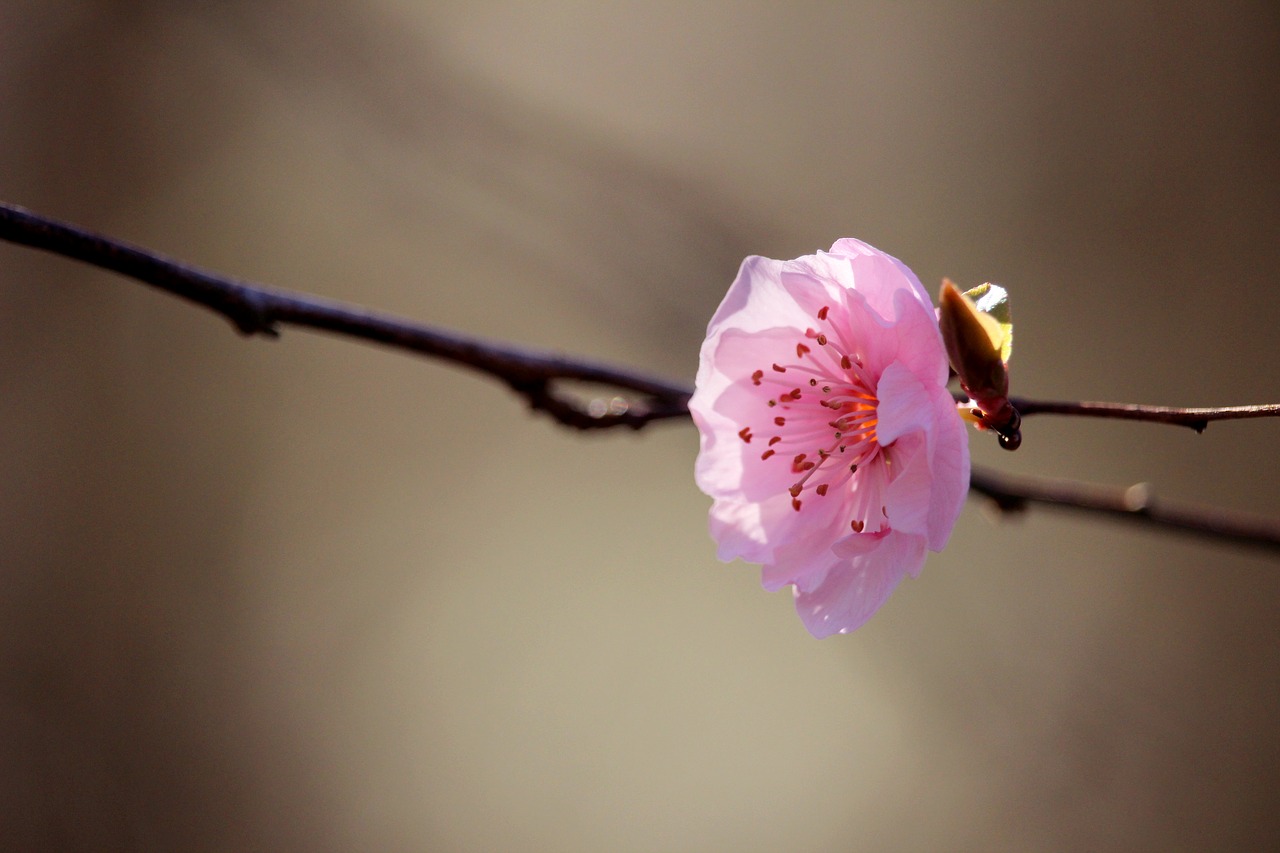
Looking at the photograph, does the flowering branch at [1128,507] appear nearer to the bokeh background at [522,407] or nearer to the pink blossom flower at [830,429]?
the pink blossom flower at [830,429]

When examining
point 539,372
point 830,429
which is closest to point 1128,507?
point 830,429

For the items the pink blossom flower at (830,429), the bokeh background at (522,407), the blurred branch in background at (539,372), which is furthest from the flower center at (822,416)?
the bokeh background at (522,407)

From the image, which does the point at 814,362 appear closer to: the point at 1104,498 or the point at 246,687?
the point at 1104,498

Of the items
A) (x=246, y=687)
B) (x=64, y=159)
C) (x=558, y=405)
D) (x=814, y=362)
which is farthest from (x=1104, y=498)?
(x=64, y=159)

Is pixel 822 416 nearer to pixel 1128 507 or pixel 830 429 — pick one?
pixel 830 429

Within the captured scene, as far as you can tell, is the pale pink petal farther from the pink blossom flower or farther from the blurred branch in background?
the blurred branch in background
